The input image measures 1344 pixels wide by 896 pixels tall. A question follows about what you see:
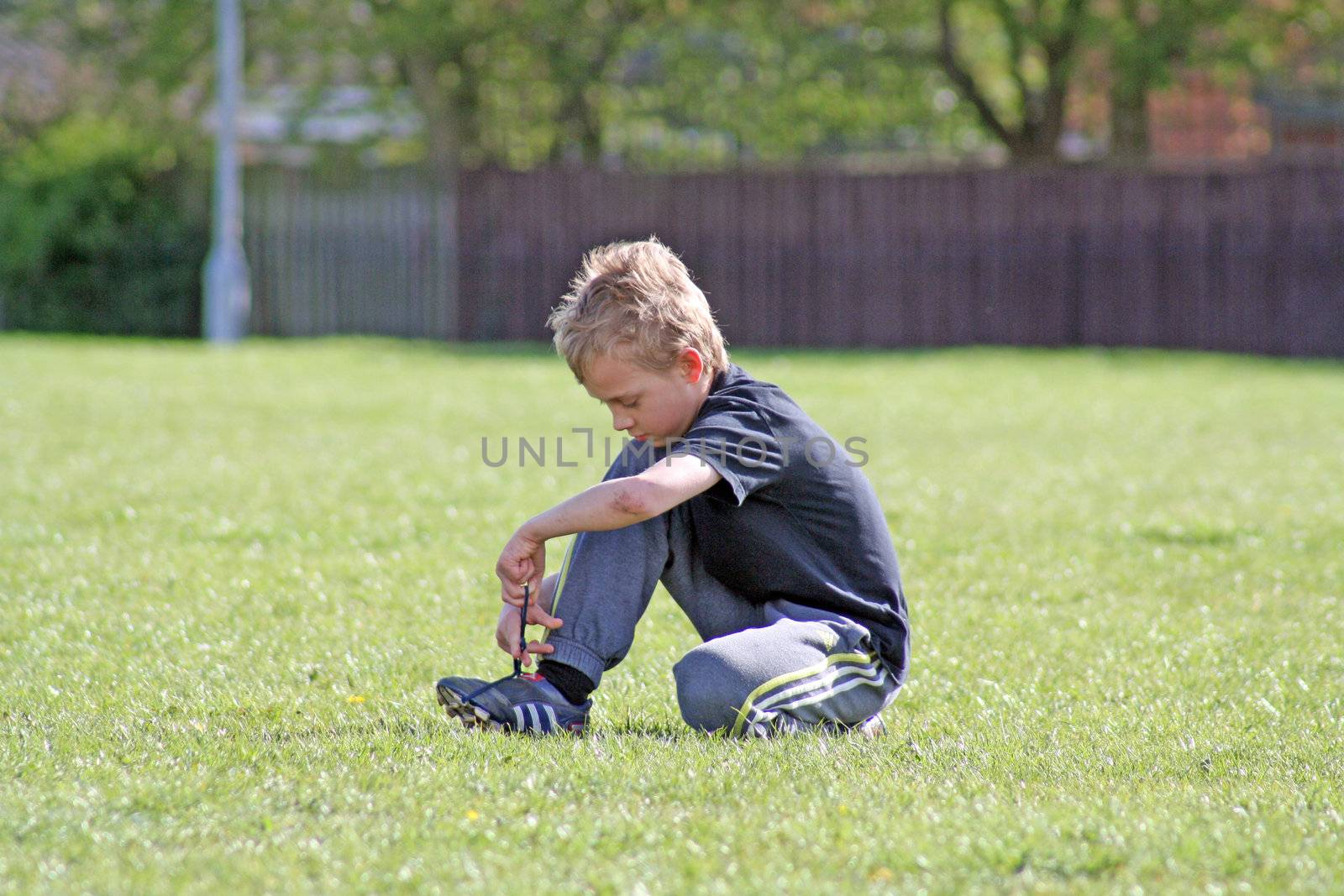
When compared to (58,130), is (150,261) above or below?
below

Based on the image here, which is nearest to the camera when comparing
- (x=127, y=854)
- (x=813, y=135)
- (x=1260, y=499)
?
(x=127, y=854)

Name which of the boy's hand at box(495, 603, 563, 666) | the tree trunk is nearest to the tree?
the tree trunk

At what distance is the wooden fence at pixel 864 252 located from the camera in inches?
693

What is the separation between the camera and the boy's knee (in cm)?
346

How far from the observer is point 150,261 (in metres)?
19.8

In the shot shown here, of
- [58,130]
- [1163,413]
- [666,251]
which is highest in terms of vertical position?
[58,130]

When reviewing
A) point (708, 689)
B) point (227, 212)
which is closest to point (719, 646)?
point (708, 689)

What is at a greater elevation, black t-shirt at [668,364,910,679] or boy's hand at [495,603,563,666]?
black t-shirt at [668,364,910,679]

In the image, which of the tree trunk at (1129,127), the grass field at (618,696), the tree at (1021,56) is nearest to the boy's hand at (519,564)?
the grass field at (618,696)

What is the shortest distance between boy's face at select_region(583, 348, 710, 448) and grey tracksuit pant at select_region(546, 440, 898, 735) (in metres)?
0.12

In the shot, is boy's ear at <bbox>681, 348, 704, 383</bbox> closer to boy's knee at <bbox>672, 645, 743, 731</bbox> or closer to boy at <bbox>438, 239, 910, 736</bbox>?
boy at <bbox>438, 239, 910, 736</bbox>

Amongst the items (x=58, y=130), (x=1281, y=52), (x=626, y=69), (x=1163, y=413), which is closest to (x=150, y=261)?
(x=58, y=130)

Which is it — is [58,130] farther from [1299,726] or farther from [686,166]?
[1299,726]

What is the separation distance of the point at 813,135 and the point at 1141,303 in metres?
5.53
